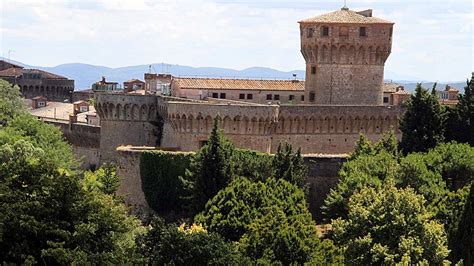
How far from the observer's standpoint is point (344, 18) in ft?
214

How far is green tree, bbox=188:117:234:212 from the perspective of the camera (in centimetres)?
5241

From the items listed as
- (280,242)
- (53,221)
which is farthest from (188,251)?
(53,221)

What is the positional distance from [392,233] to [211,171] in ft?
44.6

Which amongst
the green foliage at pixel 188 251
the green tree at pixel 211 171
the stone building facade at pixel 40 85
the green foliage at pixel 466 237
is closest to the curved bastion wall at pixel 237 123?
the green tree at pixel 211 171

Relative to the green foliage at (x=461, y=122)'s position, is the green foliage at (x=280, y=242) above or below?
below

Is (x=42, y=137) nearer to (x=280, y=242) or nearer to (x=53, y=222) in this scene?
(x=280, y=242)

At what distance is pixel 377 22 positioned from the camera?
6538 cm

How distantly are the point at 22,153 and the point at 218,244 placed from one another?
2483cm

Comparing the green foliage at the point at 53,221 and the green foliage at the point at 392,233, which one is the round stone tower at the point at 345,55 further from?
the green foliage at the point at 53,221

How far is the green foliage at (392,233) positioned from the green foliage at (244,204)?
4.55 metres

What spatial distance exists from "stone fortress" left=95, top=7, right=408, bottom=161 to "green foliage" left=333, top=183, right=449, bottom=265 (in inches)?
719

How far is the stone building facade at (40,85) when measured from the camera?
119 meters

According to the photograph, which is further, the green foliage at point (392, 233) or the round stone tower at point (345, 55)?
the round stone tower at point (345, 55)

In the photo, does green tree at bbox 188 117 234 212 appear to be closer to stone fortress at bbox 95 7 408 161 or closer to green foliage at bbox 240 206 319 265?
stone fortress at bbox 95 7 408 161
